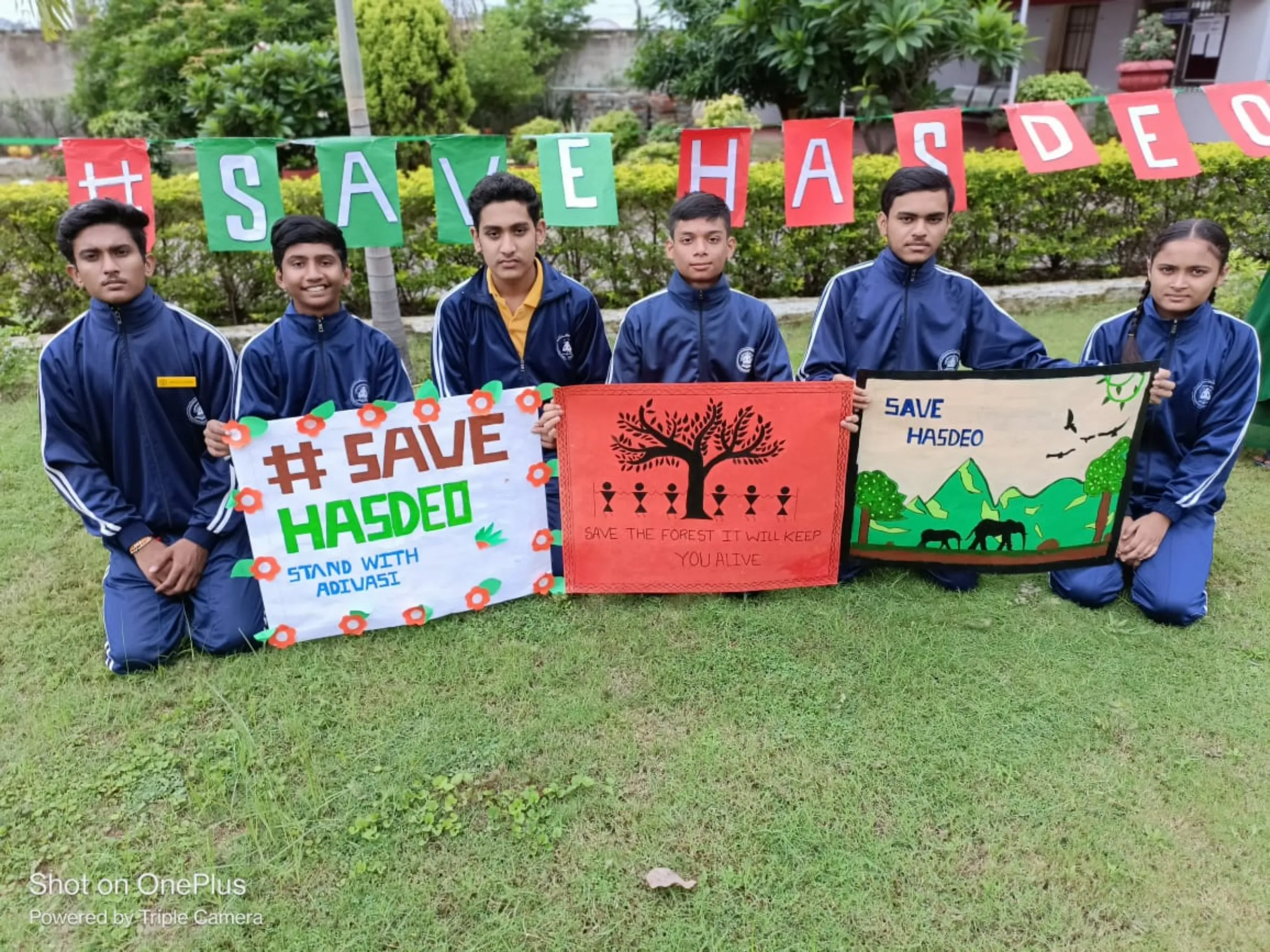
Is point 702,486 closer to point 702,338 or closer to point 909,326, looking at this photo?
point 702,338

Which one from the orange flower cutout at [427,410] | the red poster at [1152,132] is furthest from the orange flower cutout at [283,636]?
the red poster at [1152,132]

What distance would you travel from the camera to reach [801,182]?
4805 millimetres

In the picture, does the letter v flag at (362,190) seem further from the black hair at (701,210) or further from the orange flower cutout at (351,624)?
the orange flower cutout at (351,624)

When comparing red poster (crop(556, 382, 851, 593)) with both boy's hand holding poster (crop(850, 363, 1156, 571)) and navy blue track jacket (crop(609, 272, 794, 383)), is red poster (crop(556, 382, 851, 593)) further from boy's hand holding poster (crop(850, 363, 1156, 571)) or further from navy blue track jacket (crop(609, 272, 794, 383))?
navy blue track jacket (crop(609, 272, 794, 383))

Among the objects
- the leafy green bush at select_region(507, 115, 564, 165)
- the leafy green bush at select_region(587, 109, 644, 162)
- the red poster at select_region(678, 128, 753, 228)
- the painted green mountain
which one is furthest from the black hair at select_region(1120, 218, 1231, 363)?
the leafy green bush at select_region(587, 109, 644, 162)

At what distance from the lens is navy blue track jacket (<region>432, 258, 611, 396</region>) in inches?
143

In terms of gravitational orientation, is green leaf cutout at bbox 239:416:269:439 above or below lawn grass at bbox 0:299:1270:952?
above

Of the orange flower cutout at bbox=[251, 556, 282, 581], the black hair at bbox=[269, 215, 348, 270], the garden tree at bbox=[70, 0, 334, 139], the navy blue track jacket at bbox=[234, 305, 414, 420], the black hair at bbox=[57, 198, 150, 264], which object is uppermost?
the garden tree at bbox=[70, 0, 334, 139]

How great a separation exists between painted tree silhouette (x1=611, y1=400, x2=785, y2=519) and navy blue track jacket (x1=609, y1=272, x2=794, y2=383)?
292 mm

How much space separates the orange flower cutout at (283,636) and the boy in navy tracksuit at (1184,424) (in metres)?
3.00

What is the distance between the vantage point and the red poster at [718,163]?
4551 mm

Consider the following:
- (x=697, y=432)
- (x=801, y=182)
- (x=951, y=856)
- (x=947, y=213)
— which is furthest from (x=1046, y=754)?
(x=801, y=182)

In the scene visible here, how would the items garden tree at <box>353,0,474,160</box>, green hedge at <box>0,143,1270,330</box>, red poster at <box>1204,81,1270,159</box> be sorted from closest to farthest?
red poster at <box>1204,81,1270,159</box>
green hedge at <box>0,143,1270,330</box>
garden tree at <box>353,0,474,160</box>

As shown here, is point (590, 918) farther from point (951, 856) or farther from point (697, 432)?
point (697, 432)
